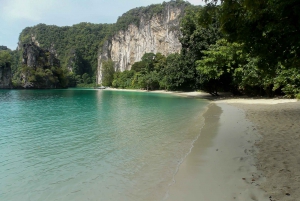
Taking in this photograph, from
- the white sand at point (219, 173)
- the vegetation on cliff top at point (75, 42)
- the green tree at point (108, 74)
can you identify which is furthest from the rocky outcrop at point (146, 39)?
the white sand at point (219, 173)

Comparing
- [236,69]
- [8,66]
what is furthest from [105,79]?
[236,69]

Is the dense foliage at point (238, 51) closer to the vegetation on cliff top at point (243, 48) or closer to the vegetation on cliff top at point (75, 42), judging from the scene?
the vegetation on cliff top at point (243, 48)

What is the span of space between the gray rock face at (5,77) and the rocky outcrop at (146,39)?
46.4 metres

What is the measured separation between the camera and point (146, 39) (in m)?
94.2

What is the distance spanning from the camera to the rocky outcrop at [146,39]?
3132 inches

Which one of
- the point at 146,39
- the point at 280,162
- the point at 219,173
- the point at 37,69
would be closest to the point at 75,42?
the point at 37,69

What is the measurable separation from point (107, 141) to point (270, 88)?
20564 mm

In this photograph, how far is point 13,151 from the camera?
6785mm

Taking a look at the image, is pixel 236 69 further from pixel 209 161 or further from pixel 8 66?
pixel 8 66

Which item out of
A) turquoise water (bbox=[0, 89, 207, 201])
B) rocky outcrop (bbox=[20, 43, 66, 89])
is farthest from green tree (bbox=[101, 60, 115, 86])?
turquoise water (bbox=[0, 89, 207, 201])

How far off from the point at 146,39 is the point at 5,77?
5368 centimetres

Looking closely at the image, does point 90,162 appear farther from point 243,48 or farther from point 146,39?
point 146,39

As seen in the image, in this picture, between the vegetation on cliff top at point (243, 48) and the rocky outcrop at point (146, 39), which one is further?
the rocky outcrop at point (146, 39)

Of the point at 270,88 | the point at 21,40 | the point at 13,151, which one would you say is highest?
the point at 21,40
